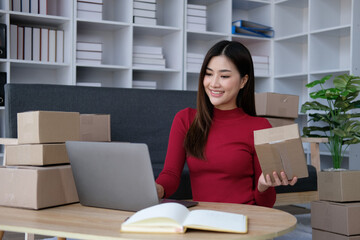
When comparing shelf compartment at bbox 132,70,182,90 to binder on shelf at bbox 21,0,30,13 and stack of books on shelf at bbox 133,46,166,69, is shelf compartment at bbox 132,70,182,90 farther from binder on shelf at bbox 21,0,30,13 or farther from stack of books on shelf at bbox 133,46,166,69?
binder on shelf at bbox 21,0,30,13

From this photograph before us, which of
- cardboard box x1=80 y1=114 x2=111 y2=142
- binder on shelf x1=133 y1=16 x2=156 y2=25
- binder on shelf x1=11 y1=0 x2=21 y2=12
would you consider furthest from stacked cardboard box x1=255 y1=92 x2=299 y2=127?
binder on shelf x1=11 y1=0 x2=21 y2=12

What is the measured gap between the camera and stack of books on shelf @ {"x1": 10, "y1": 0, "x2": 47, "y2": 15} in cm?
356

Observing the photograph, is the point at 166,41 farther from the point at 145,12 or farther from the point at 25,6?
the point at 25,6

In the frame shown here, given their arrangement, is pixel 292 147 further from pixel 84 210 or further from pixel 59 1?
pixel 59 1

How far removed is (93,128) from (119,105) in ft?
1.41

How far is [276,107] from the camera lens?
2914 millimetres

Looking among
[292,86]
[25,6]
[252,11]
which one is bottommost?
[292,86]

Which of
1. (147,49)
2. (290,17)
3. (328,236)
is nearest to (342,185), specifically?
(328,236)

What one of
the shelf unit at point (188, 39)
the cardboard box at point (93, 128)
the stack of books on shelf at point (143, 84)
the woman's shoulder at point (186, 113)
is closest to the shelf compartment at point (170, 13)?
the shelf unit at point (188, 39)

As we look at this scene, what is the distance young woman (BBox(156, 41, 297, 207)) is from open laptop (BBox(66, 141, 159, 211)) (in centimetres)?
38

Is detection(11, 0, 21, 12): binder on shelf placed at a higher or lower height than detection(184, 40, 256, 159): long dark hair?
higher

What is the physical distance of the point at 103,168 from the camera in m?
1.12

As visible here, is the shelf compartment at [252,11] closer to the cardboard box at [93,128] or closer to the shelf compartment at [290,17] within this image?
the shelf compartment at [290,17]

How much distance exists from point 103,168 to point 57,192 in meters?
0.20
